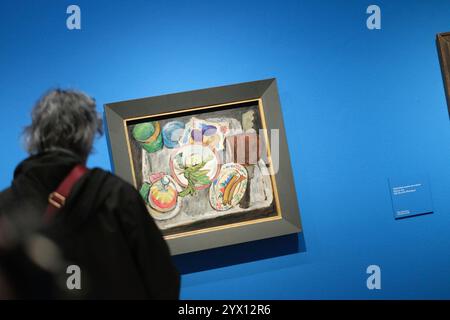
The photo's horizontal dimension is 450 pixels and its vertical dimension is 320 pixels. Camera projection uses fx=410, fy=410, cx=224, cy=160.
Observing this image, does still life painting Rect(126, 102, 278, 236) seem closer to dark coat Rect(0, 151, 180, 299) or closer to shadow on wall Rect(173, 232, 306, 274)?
shadow on wall Rect(173, 232, 306, 274)

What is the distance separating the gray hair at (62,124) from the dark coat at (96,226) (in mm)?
41

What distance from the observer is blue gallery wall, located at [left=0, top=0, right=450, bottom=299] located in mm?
1631

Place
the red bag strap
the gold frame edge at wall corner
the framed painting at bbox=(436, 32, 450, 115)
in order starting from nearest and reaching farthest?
the red bag strap < the gold frame edge at wall corner < the framed painting at bbox=(436, 32, 450, 115)

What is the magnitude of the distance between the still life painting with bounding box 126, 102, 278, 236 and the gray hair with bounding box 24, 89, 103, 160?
1.70ft

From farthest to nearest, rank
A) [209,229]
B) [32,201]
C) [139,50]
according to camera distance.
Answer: [139,50]
[209,229]
[32,201]

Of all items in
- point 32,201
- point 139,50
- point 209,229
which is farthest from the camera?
point 139,50

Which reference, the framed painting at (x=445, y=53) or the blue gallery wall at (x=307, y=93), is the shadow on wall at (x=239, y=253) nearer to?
the blue gallery wall at (x=307, y=93)

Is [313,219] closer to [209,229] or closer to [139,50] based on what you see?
[209,229]

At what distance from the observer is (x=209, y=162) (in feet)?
5.16

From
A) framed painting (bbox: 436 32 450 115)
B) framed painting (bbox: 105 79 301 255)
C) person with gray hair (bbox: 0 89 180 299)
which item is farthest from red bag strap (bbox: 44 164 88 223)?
framed painting (bbox: 436 32 450 115)

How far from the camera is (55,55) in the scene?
1.63m
